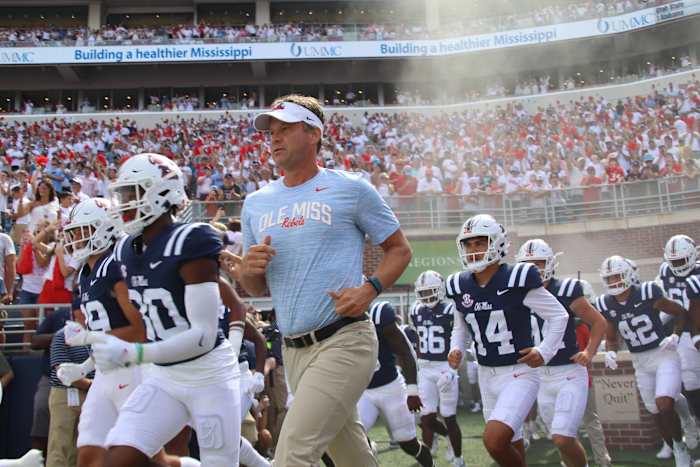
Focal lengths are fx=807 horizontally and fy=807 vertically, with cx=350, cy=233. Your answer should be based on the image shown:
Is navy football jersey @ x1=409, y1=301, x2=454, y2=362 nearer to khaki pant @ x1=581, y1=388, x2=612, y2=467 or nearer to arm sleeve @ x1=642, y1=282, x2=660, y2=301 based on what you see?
khaki pant @ x1=581, y1=388, x2=612, y2=467

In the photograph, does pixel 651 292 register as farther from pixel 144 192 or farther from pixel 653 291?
pixel 144 192

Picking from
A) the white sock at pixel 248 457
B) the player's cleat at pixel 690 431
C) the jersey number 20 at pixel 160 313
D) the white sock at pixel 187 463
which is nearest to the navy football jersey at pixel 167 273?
the jersey number 20 at pixel 160 313

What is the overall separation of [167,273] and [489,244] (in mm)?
2860

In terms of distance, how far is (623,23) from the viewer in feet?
104

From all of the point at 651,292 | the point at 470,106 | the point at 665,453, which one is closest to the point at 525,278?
the point at 651,292

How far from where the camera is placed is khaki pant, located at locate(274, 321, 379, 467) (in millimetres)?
3523

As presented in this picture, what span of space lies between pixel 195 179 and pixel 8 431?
444 inches

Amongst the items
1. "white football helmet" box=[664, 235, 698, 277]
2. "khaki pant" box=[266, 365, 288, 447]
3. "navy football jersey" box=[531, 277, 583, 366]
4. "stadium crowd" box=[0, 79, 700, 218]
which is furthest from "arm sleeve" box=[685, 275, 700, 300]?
"stadium crowd" box=[0, 79, 700, 218]

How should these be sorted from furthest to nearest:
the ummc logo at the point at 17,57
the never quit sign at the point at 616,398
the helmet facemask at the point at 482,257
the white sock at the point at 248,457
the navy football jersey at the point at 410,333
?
the ummc logo at the point at 17,57
the navy football jersey at the point at 410,333
the never quit sign at the point at 616,398
the helmet facemask at the point at 482,257
the white sock at the point at 248,457

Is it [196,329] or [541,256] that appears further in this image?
[541,256]

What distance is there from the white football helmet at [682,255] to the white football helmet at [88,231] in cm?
637

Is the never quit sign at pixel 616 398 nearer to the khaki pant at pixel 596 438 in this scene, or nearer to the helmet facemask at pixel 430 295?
the khaki pant at pixel 596 438

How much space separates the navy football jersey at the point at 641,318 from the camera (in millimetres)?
8570

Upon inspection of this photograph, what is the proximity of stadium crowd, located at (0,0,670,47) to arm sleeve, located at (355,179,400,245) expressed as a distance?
30221mm
